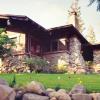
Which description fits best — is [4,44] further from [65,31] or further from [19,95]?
[19,95]

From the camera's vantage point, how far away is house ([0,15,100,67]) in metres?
34.1

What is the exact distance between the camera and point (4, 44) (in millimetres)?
30578

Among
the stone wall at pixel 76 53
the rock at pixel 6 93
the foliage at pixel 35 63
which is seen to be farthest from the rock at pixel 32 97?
the stone wall at pixel 76 53

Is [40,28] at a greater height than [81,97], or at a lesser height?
greater

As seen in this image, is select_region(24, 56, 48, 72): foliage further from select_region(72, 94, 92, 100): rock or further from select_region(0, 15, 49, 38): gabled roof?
select_region(72, 94, 92, 100): rock

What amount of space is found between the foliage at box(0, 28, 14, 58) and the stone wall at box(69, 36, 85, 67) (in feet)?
27.2

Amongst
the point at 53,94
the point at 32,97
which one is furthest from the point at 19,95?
the point at 53,94

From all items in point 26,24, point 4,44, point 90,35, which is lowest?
point 4,44

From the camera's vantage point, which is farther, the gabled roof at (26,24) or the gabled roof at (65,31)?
the gabled roof at (65,31)

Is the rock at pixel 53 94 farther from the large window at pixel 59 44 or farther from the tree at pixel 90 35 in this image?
the tree at pixel 90 35

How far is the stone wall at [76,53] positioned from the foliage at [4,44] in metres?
8.28

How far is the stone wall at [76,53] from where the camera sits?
125 feet

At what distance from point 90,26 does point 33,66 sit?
56.1m

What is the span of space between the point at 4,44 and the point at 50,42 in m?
9.08
